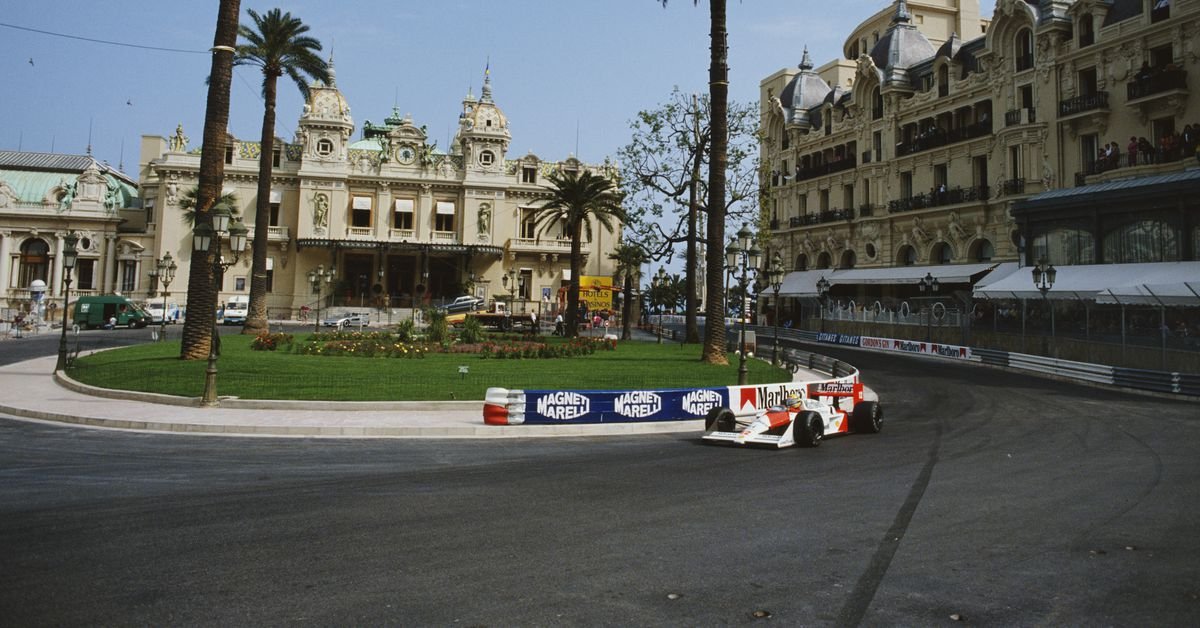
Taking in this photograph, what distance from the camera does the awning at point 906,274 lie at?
40347 mm

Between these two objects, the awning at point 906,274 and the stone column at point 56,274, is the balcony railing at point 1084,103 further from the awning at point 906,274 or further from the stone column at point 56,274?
the stone column at point 56,274

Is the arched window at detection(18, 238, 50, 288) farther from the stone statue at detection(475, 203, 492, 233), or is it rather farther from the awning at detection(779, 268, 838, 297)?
the awning at detection(779, 268, 838, 297)

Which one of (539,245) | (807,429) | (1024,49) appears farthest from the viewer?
(539,245)

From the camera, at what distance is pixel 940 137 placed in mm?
44188

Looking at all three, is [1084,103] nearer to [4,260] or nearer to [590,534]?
[590,534]

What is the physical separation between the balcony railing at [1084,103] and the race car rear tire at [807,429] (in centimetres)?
3186

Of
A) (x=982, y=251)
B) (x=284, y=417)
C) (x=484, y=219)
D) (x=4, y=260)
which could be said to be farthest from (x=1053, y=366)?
(x=4, y=260)

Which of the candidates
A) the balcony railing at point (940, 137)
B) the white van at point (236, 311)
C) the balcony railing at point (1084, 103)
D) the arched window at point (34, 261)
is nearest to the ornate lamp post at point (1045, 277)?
the balcony railing at point (1084, 103)

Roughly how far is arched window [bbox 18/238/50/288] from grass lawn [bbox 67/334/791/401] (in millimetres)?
44910

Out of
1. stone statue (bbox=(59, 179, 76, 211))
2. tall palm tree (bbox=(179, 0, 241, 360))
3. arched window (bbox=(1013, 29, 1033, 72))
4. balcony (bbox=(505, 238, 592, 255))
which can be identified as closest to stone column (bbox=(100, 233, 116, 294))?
stone statue (bbox=(59, 179, 76, 211))

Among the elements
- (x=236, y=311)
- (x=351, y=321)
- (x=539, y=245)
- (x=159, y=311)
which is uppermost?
(x=539, y=245)

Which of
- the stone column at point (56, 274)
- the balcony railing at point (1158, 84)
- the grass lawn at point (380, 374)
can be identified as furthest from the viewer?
the stone column at point (56, 274)

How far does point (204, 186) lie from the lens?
22297 millimetres

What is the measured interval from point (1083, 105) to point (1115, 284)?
10.0 m
